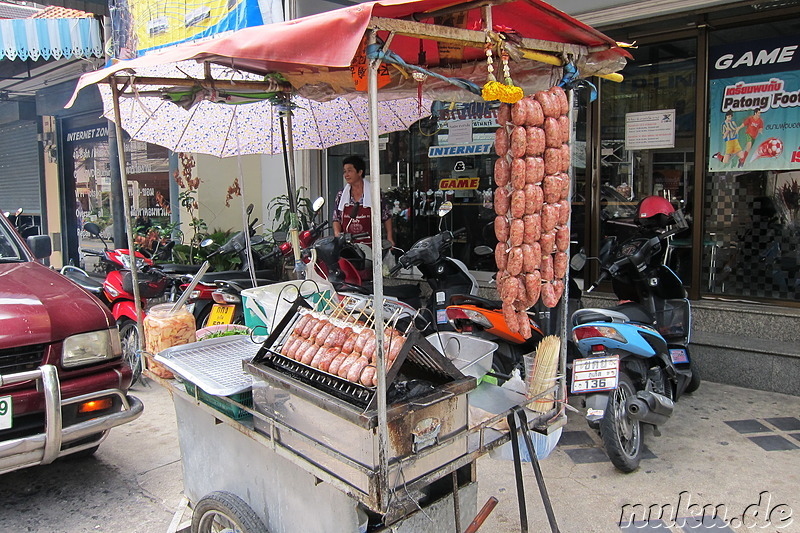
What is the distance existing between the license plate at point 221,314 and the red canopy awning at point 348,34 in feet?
9.82

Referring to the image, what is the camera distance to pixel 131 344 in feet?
19.1

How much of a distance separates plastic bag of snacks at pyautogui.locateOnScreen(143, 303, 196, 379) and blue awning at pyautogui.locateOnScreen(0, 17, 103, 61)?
7000 mm

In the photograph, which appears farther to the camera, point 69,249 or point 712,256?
point 69,249

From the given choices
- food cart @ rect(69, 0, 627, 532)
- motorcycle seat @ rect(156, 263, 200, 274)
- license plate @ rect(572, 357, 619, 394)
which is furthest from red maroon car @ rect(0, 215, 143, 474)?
license plate @ rect(572, 357, 619, 394)

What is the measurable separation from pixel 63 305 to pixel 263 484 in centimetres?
210

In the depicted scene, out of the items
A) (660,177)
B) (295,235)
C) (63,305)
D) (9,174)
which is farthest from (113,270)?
(9,174)

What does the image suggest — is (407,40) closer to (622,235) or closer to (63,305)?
(63,305)

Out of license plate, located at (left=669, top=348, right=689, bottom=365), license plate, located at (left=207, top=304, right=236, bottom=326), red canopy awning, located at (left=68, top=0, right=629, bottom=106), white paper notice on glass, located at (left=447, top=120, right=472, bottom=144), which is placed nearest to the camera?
red canopy awning, located at (left=68, top=0, right=629, bottom=106)

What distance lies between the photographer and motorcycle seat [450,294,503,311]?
4199mm

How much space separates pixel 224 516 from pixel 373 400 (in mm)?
1102

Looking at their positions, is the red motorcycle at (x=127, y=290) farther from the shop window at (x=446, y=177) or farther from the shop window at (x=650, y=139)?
the shop window at (x=650, y=139)

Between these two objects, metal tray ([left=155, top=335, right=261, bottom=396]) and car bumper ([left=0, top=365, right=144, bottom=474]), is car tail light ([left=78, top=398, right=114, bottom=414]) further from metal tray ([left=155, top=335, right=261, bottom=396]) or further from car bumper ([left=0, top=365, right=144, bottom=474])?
metal tray ([left=155, top=335, right=261, bottom=396])

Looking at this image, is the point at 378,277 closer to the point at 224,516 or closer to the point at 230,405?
the point at 230,405

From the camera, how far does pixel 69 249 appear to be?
41.3ft
